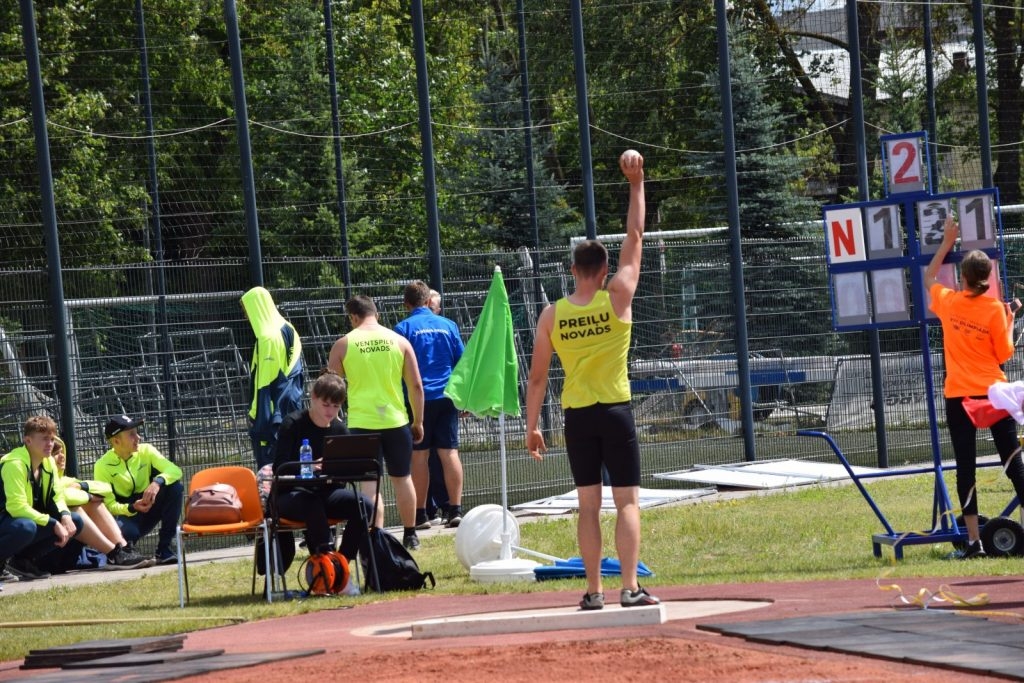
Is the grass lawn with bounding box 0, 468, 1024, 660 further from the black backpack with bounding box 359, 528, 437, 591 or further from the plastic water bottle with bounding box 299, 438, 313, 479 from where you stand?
the plastic water bottle with bounding box 299, 438, 313, 479

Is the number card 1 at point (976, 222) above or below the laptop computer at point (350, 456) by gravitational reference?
above

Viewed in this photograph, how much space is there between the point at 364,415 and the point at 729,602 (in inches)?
147

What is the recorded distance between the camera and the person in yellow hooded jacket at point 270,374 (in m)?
11.9

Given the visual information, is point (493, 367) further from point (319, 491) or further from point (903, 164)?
point (903, 164)

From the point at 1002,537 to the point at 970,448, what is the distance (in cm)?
60

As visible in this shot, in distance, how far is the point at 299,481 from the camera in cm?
1012

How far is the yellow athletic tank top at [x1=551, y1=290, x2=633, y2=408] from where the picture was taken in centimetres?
816

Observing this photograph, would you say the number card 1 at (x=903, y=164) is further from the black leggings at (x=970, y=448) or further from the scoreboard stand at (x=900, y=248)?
the black leggings at (x=970, y=448)

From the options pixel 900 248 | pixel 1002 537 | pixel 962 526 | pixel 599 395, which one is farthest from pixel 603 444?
pixel 900 248

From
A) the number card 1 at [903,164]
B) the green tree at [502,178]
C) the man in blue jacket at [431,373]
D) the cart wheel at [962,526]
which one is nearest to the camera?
the cart wheel at [962,526]

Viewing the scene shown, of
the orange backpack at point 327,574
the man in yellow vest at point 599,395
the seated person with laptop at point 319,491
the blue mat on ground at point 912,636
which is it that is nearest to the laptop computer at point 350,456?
the seated person with laptop at point 319,491

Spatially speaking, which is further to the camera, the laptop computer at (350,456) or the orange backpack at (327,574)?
the laptop computer at (350,456)

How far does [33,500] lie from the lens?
38.2 feet

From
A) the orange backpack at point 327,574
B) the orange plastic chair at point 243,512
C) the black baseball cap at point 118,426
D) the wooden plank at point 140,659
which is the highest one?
the black baseball cap at point 118,426
